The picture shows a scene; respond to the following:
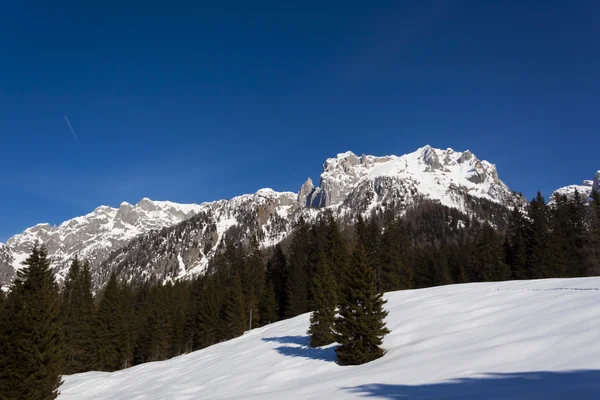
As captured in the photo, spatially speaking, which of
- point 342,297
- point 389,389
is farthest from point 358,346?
point 389,389

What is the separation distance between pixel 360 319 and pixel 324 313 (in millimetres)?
8333

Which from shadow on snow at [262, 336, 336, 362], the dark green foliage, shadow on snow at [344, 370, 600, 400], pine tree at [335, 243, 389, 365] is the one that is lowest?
shadow on snow at [262, 336, 336, 362]

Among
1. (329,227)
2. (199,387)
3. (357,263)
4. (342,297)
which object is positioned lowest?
(199,387)

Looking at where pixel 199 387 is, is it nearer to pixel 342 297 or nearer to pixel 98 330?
pixel 342 297

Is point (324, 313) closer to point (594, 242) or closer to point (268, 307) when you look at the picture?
point (268, 307)

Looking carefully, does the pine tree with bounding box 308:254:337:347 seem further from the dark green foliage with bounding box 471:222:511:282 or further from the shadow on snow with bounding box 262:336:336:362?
the dark green foliage with bounding box 471:222:511:282

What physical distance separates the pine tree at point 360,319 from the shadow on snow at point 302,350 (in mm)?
2106

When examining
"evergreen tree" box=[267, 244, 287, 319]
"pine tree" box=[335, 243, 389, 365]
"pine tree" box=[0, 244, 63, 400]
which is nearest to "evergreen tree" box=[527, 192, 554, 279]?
"evergreen tree" box=[267, 244, 287, 319]

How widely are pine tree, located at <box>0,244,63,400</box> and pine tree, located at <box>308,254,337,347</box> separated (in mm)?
16037

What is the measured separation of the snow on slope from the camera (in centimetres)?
997

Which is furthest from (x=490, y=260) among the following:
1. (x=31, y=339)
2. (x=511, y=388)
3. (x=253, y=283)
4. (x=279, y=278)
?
(x=31, y=339)

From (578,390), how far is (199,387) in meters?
19.6

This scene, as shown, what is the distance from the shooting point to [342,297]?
21094 millimetres

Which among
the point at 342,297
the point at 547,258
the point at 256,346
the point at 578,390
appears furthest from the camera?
the point at 547,258
